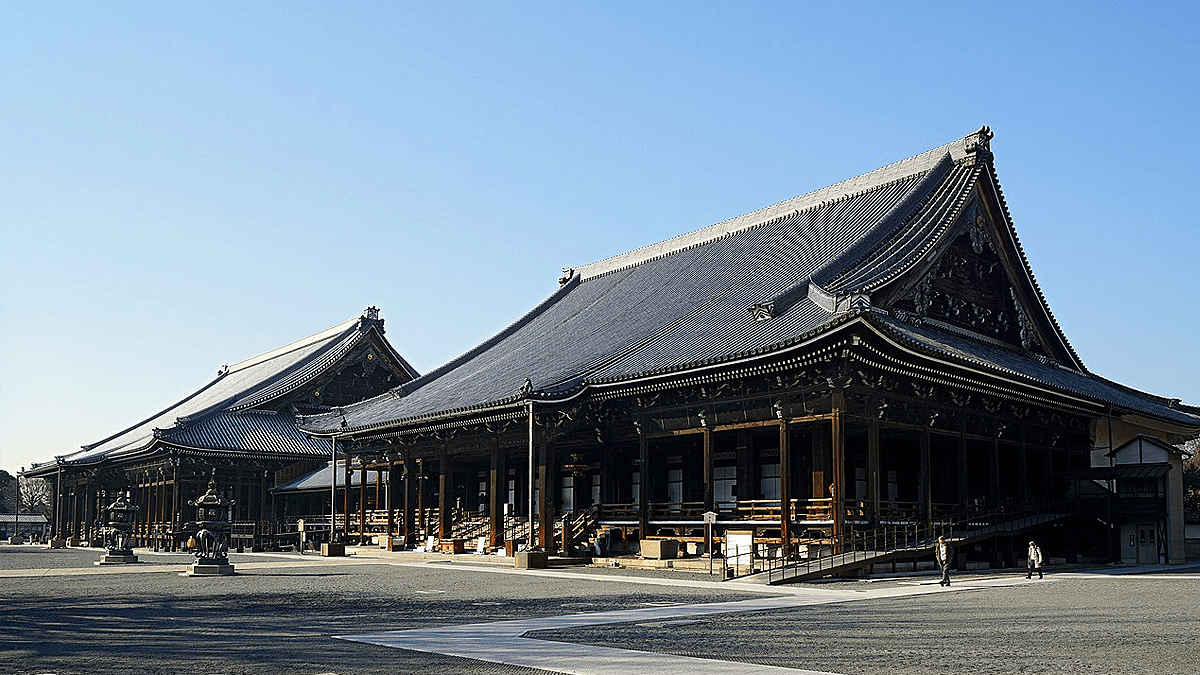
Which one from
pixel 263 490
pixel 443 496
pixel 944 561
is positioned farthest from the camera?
pixel 263 490

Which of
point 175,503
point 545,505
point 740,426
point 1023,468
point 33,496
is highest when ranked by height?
point 740,426

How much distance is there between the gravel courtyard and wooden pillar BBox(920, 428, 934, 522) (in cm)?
432

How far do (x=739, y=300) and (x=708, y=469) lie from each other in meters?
8.15

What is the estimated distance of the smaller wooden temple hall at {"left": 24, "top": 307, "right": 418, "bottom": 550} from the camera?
6131 cm

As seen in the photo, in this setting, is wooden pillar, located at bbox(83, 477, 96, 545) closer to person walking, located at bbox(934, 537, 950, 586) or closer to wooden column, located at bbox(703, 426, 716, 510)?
wooden column, located at bbox(703, 426, 716, 510)

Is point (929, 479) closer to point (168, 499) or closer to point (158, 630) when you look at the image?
point (158, 630)

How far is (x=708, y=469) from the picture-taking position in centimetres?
3478

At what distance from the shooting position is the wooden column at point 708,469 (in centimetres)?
3456

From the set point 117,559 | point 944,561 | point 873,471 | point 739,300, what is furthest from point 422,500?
point 944,561

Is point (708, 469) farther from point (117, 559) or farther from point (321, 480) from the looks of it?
point (321, 480)

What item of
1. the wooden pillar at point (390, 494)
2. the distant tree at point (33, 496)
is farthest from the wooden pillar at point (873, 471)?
the distant tree at point (33, 496)

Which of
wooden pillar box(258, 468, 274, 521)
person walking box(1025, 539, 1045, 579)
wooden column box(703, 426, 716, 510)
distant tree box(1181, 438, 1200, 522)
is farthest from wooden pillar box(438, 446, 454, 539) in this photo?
distant tree box(1181, 438, 1200, 522)

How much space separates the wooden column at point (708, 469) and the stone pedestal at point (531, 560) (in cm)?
526

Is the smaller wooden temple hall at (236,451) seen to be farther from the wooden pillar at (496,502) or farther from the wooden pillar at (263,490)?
the wooden pillar at (496,502)
